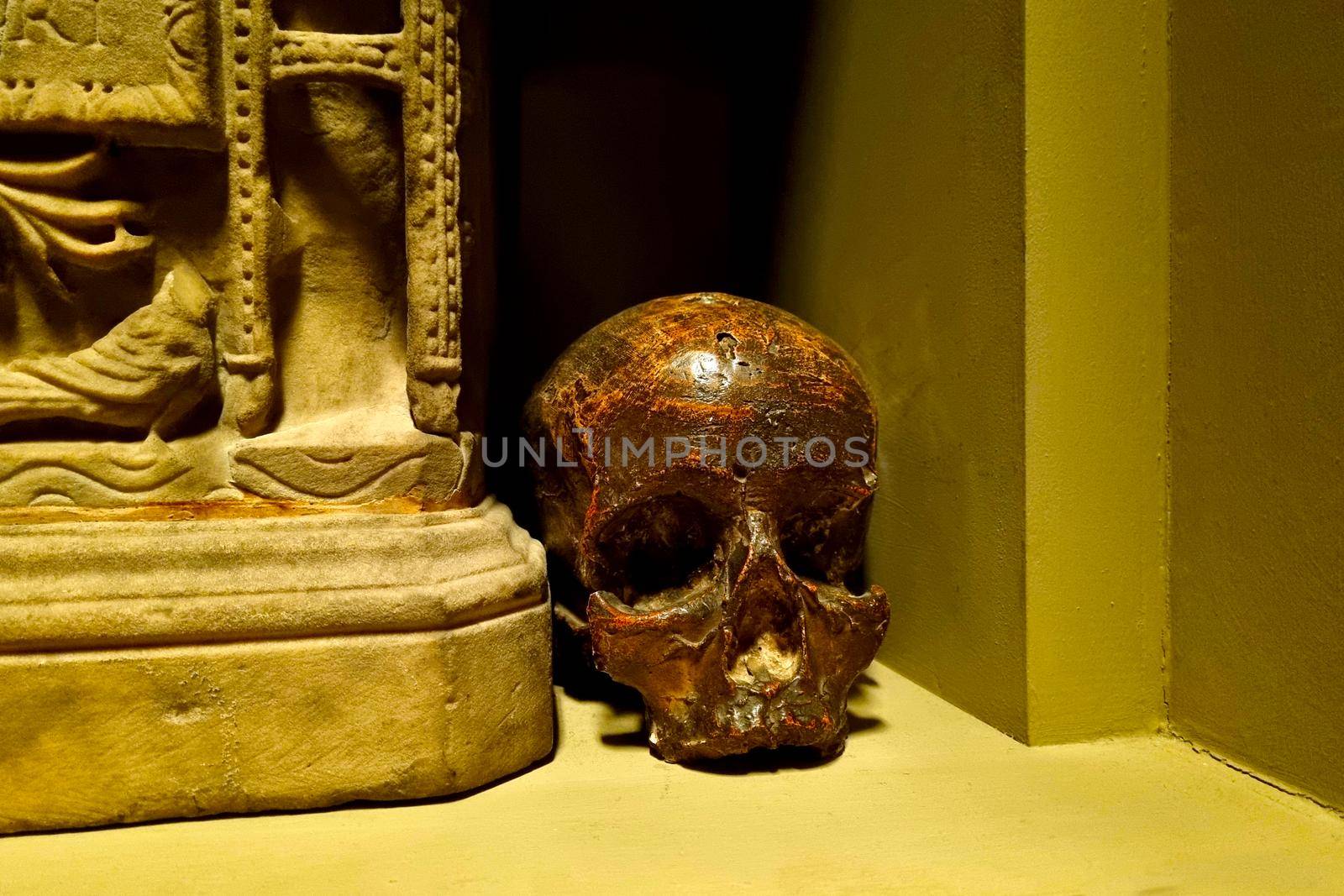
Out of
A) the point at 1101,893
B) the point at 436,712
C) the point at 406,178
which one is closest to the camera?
the point at 1101,893

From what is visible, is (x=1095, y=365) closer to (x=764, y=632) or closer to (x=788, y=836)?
(x=764, y=632)

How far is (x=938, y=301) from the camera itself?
1.74 m

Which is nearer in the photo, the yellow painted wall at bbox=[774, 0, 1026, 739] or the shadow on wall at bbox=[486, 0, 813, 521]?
the yellow painted wall at bbox=[774, 0, 1026, 739]

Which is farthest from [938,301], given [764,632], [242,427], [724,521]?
[242,427]

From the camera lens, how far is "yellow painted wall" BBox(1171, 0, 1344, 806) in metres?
1.26

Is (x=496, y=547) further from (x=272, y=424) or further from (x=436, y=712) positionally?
(x=272, y=424)

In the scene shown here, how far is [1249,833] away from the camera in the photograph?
4.02ft

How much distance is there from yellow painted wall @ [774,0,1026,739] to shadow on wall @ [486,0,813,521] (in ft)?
1.37

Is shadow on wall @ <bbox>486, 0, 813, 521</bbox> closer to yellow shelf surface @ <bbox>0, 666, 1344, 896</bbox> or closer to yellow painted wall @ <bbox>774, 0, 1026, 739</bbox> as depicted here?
yellow painted wall @ <bbox>774, 0, 1026, 739</bbox>

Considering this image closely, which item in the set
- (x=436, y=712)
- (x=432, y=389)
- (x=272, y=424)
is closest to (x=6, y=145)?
(x=272, y=424)

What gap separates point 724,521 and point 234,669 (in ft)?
2.62

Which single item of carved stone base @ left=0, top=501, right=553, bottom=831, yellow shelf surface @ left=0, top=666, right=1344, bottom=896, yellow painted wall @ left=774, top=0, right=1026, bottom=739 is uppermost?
yellow painted wall @ left=774, top=0, right=1026, bottom=739

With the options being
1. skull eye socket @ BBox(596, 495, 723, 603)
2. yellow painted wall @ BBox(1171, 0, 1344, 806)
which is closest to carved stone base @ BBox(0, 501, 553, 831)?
skull eye socket @ BBox(596, 495, 723, 603)

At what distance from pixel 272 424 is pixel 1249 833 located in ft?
5.38
